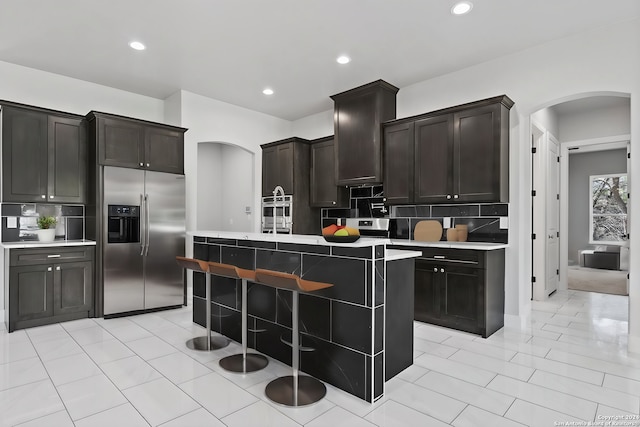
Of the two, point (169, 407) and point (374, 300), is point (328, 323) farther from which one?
point (169, 407)

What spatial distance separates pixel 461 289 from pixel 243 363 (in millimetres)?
2320

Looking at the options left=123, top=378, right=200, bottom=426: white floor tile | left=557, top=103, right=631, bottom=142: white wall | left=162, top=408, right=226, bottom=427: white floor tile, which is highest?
left=557, top=103, right=631, bottom=142: white wall

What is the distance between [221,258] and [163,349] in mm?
977

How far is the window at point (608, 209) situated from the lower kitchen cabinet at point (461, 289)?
6416 mm

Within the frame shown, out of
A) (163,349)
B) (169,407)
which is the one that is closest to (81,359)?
(163,349)

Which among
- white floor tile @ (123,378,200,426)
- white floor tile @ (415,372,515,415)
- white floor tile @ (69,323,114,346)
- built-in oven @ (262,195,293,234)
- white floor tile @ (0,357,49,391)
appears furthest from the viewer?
built-in oven @ (262,195,293,234)

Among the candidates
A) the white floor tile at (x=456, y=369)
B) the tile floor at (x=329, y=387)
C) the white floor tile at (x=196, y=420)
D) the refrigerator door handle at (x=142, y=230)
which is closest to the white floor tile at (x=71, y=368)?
the tile floor at (x=329, y=387)

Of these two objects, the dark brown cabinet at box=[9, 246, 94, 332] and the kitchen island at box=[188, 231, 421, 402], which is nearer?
the kitchen island at box=[188, 231, 421, 402]

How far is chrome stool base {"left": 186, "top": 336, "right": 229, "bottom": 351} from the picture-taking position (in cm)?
333

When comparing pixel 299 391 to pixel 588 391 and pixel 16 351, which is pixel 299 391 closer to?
pixel 588 391

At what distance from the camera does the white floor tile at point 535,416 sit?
213 centimetres

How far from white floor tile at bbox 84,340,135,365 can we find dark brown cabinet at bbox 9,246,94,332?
1.09 metres

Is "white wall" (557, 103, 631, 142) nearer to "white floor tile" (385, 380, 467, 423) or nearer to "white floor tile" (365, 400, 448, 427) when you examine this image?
"white floor tile" (385, 380, 467, 423)

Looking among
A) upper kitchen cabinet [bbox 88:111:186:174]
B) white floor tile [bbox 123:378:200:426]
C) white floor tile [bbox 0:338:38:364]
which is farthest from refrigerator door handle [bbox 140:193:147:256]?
white floor tile [bbox 123:378:200:426]
